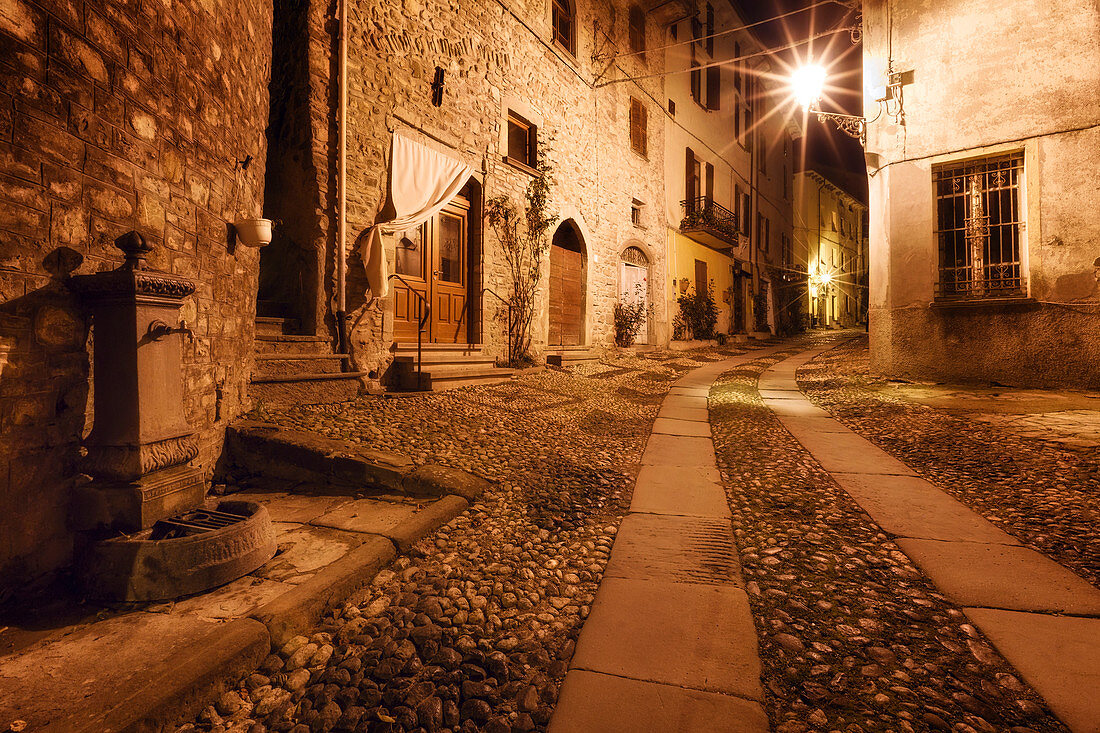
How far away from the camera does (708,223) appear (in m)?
13.9

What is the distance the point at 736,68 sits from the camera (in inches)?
682

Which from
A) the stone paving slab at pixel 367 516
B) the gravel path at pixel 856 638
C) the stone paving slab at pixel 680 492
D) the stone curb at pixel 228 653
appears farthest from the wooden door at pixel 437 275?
the gravel path at pixel 856 638

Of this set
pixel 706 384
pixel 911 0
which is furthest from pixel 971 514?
pixel 911 0

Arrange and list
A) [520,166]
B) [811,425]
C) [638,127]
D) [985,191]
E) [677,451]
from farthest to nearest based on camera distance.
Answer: [638,127], [520,166], [985,191], [811,425], [677,451]

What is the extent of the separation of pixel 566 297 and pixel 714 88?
1077 cm

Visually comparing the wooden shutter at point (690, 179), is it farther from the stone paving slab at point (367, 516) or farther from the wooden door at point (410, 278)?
the stone paving slab at point (367, 516)

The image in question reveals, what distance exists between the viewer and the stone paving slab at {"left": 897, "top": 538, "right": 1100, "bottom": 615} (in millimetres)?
1747

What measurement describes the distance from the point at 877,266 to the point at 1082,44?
3.08 m

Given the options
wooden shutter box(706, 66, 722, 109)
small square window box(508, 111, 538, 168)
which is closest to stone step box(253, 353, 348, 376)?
small square window box(508, 111, 538, 168)

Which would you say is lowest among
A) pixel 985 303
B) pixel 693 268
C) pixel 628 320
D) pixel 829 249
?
pixel 985 303

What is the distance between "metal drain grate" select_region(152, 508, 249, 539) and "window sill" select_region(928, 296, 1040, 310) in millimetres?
7925

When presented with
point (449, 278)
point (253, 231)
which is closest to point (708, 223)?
point (449, 278)

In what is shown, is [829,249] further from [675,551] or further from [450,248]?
[675,551]

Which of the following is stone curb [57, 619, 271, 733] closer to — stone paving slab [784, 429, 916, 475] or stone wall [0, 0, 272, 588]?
stone wall [0, 0, 272, 588]
